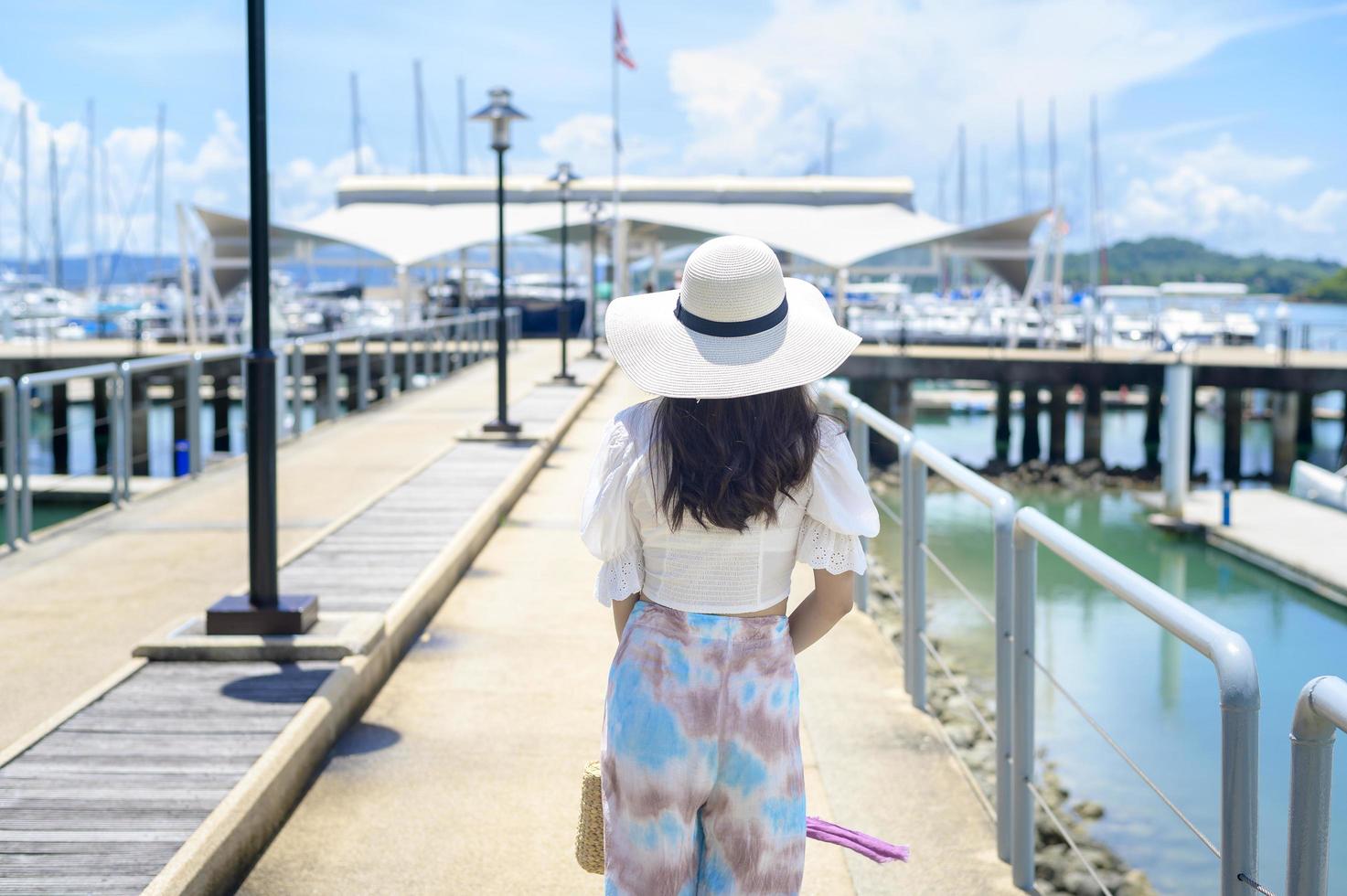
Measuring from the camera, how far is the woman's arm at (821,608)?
2734mm

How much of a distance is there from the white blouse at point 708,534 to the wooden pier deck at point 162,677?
193 cm

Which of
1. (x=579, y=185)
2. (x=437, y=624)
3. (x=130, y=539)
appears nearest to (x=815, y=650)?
(x=437, y=624)

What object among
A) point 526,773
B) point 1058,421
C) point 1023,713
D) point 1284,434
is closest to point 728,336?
point 1023,713

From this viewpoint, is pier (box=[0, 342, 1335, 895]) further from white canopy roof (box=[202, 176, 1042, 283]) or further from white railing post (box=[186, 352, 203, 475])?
white canopy roof (box=[202, 176, 1042, 283])

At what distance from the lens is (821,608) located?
108 inches

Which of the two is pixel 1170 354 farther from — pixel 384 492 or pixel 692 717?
pixel 692 717

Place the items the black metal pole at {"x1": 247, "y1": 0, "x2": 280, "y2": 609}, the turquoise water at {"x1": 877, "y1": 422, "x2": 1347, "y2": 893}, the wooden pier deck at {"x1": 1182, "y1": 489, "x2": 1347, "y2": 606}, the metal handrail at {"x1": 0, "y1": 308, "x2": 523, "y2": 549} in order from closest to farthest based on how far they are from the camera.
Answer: the black metal pole at {"x1": 247, "y1": 0, "x2": 280, "y2": 609} < the metal handrail at {"x1": 0, "y1": 308, "x2": 523, "y2": 549} < the turquoise water at {"x1": 877, "y1": 422, "x2": 1347, "y2": 893} < the wooden pier deck at {"x1": 1182, "y1": 489, "x2": 1347, "y2": 606}

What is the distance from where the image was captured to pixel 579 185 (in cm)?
4978

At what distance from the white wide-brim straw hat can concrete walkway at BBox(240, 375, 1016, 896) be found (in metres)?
2.05

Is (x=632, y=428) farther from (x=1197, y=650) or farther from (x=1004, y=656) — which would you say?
(x=1004, y=656)

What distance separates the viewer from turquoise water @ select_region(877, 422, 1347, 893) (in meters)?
10.2

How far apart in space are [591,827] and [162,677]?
3.19 m

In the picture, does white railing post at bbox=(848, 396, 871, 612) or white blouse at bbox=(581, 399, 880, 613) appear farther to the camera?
white railing post at bbox=(848, 396, 871, 612)

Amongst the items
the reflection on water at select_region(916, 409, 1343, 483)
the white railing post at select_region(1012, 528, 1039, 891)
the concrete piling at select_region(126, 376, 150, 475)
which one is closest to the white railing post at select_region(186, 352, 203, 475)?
the white railing post at select_region(1012, 528, 1039, 891)
